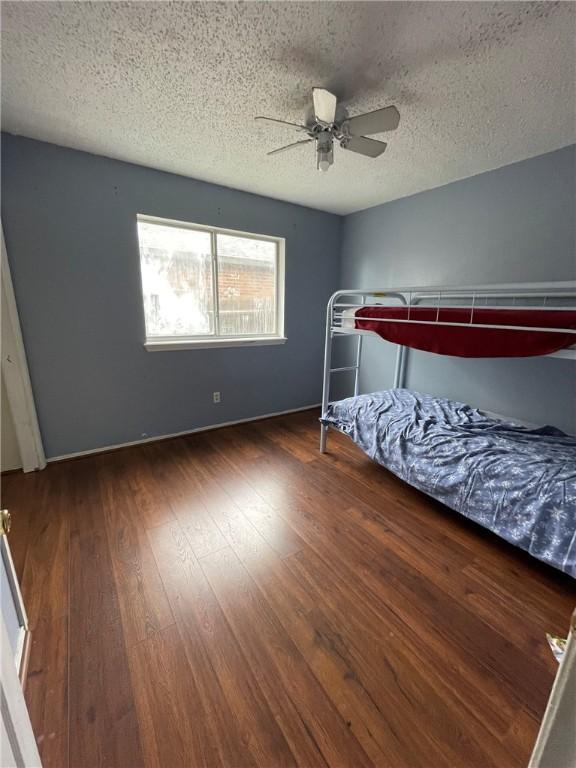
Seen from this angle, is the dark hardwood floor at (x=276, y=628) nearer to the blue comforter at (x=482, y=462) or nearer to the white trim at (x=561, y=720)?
the blue comforter at (x=482, y=462)

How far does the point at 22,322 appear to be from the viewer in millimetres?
2209

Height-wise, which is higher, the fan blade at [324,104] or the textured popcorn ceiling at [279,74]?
the textured popcorn ceiling at [279,74]

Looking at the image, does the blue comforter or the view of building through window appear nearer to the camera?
the blue comforter

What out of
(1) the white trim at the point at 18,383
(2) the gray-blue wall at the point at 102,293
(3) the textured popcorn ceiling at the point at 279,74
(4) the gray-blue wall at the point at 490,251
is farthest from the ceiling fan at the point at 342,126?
(1) the white trim at the point at 18,383

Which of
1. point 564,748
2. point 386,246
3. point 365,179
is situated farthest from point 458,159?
point 564,748

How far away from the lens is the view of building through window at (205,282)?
274 centimetres

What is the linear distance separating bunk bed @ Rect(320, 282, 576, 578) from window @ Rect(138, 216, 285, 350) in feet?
3.58

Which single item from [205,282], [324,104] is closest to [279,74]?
[324,104]

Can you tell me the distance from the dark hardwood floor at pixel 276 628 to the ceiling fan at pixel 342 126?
212 centimetres

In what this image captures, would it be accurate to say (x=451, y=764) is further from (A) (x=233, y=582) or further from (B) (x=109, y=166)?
(B) (x=109, y=166)

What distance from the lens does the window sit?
2.74 meters

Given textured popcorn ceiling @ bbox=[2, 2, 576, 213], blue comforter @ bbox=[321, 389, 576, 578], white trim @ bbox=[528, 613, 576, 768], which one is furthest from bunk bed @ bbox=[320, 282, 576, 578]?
white trim @ bbox=[528, 613, 576, 768]

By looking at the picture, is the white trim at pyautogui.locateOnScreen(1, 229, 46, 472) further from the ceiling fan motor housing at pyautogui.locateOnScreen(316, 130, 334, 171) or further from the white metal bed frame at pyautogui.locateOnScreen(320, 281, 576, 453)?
the white metal bed frame at pyautogui.locateOnScreen(320, 281, 576, 453)

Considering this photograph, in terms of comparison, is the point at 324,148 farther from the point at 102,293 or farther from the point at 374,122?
the point at 102,293
